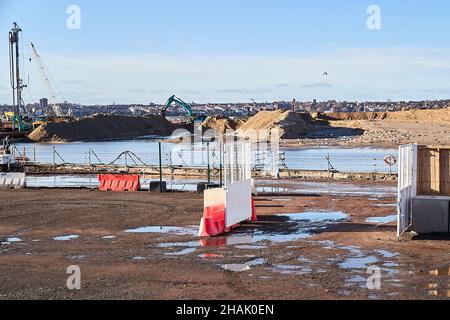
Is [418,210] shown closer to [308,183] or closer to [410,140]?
[308,183]

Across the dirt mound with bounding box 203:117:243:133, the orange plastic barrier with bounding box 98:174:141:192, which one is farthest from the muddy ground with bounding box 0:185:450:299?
the dirt mound with bounding box 203:117:243:133

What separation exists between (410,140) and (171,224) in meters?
59.4

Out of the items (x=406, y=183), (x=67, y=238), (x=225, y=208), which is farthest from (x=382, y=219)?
(x=67, y=238)

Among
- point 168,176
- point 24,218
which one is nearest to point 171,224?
point 24,218

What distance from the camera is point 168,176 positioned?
4191 cm

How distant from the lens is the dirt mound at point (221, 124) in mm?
116244

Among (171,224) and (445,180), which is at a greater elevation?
(445,180)

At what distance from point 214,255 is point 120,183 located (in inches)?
689

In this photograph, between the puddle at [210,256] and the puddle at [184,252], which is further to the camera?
the puddle at [184,252]

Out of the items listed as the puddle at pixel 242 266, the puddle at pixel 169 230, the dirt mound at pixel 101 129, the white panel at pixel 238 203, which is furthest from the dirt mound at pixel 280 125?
the puddle at pixel 242 266

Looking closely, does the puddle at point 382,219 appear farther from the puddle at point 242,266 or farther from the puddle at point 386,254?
the puddle at point 242,266

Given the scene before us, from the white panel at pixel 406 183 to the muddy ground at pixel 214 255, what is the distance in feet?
1.90

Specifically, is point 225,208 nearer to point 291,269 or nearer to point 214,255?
point 214,255

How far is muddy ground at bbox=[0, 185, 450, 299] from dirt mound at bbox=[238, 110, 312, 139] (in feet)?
234
